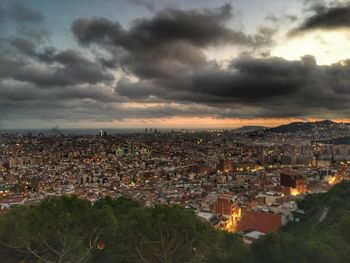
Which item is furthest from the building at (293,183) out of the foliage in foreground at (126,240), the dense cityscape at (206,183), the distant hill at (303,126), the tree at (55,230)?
the distant hill at (303,126)

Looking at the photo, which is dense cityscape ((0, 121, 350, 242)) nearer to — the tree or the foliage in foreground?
the foliage in foreground

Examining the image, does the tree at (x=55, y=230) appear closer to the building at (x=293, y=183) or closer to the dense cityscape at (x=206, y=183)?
the dense cityscape at (x=206, y=183)

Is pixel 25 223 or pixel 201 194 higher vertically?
pixel 25 223

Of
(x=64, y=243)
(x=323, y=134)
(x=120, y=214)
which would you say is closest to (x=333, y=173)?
(x=120, y=214)

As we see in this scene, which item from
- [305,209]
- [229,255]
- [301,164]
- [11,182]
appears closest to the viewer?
[229,255]

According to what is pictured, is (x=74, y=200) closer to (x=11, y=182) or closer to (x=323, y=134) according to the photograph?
(x=11, y=182)

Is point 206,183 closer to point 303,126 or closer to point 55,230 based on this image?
point 55,230

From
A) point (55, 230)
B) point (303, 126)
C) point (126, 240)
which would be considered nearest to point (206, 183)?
point (126, 240)

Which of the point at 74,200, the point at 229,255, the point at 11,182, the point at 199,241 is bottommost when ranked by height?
the point at 11,182
